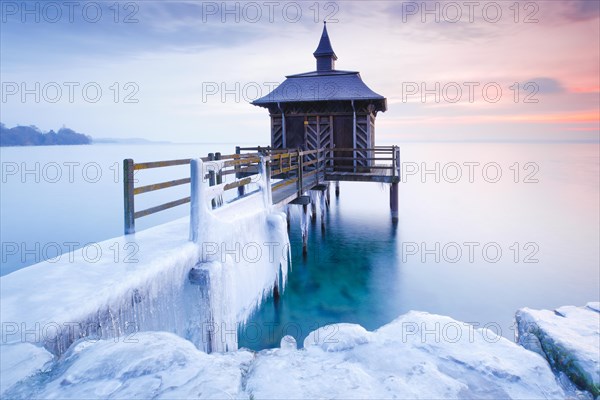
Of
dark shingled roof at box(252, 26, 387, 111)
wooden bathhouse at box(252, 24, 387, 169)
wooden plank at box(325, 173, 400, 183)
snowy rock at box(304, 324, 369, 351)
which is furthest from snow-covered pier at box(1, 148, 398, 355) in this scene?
wooden bathhouse at box(252, 24, 387, 169)

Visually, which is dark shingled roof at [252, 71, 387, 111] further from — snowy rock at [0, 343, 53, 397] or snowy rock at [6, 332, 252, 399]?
snowy rock at [0, 343, 53, 397]

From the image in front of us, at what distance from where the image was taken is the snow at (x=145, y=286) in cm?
409

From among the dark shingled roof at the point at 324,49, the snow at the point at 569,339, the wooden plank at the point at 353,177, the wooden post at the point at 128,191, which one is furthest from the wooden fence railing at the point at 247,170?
the dark shingled roof at the point at 324,49

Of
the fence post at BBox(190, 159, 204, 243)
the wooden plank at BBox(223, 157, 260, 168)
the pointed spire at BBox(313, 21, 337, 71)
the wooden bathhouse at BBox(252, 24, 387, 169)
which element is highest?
the pointed spire at BBox(313, 21, 337, 71)

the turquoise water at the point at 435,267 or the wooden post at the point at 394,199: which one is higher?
the wooden post at the point at 394,199

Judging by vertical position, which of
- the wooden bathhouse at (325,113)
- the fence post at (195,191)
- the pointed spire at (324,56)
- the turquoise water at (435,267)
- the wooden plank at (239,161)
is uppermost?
the pointed spire at (324,56)

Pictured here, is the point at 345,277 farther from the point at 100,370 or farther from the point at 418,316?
the point at 100,370

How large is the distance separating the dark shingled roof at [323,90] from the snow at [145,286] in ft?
39.4

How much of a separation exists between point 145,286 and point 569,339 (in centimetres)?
503

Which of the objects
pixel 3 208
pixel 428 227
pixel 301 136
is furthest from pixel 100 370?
pixel 3 208

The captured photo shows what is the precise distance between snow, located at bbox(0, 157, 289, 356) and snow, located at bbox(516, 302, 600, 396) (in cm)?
447

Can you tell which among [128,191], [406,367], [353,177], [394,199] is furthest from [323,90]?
[406,367]

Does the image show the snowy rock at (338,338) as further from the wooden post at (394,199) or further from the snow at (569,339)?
the wooden post at (394,199)

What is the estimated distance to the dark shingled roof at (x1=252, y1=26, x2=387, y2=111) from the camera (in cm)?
1941
